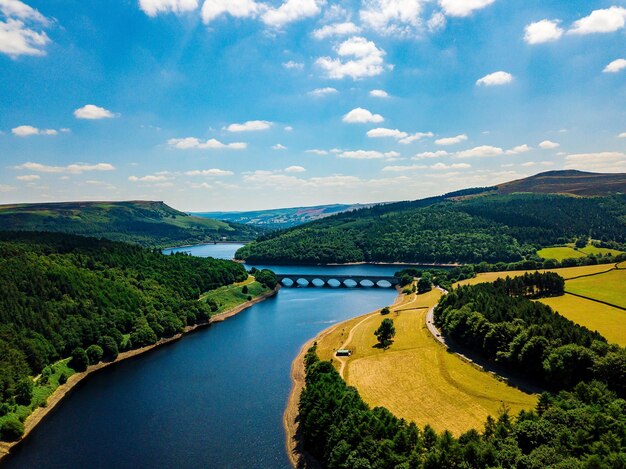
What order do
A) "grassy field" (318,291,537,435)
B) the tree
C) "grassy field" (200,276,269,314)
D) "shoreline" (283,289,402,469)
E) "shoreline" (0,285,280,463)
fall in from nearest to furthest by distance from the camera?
"shoreline" (283,289,402,469) → "grassy field" (318,291,537,435) → "shoreline" (0,285,280,463) → the tree → "grassy field" (200,276,269,314)

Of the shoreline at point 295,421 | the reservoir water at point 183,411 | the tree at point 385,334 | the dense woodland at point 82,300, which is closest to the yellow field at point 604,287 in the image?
the tree at point 385,334

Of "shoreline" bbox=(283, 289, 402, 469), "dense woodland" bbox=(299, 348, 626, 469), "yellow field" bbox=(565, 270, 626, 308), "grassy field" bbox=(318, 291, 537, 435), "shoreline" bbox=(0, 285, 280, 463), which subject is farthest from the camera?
"yellow field" bbox=(565, 270, 626, 308)

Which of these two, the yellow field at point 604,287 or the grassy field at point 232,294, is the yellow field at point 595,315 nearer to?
the yellow field at point 604,287

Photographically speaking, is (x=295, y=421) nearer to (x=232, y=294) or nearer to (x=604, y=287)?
(x=604, y=287)

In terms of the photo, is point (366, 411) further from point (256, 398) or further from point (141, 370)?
point (141, 370)

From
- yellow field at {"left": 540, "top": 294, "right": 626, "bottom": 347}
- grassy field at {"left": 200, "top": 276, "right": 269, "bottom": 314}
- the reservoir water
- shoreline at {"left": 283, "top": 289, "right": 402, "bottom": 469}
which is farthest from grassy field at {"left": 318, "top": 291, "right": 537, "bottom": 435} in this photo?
grassy field at {"left": 200, "top": 276, "right": 269, "bottom": 314}

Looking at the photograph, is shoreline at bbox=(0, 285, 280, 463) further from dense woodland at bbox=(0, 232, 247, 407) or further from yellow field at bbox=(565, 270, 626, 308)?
yellow field at bbox=(565, 270, 626, 308)

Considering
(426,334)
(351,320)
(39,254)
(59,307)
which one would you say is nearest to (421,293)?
(351,320)
